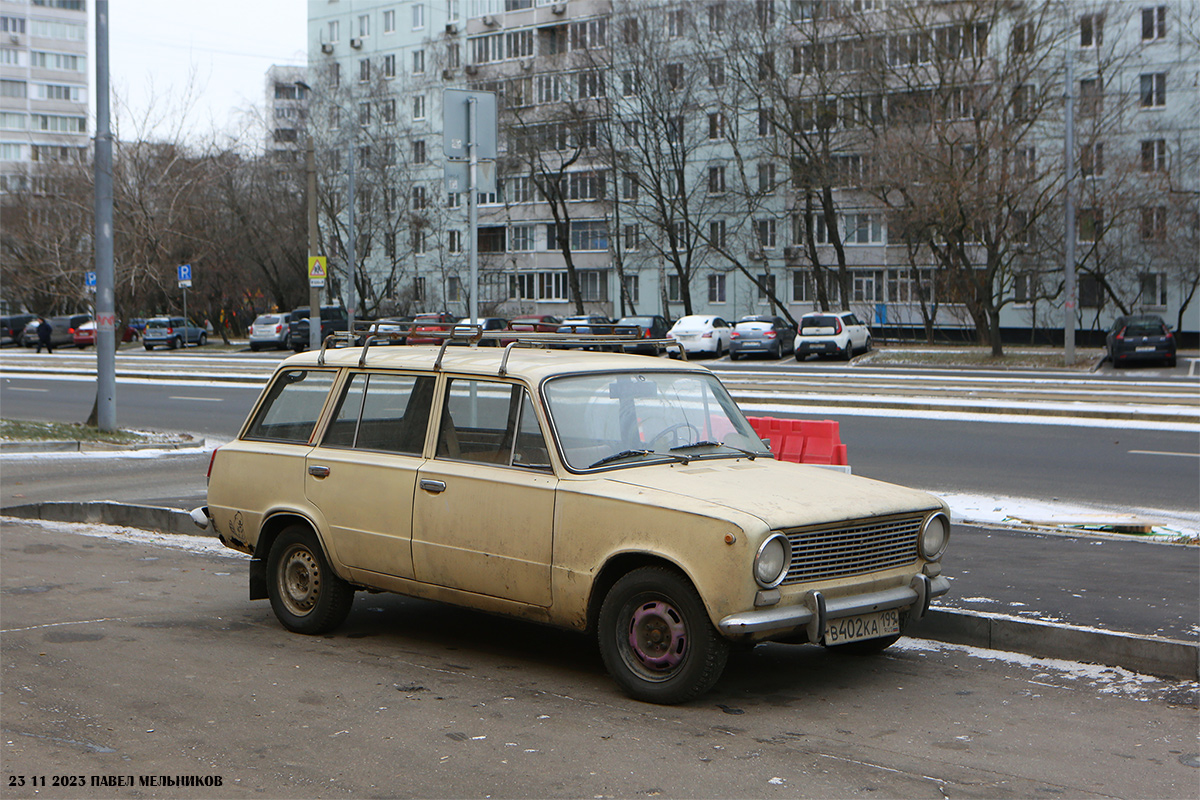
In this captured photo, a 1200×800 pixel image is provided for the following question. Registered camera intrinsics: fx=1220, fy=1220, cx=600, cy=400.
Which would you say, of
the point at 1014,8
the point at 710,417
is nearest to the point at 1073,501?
the point at 710,417

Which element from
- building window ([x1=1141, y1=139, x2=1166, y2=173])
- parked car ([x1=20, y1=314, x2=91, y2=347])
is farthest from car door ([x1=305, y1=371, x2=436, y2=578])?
parked car ([x1=20, y1=314, x2=91, y2=347])

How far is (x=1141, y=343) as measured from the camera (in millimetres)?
36656

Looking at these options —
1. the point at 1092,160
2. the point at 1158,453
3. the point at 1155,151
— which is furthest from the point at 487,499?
the point at 1155,151

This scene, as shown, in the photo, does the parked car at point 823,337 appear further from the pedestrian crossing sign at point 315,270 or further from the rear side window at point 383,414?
the rear side window at point 383,414

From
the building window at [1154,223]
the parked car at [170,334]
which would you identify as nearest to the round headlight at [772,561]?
the building window at [1154,223]

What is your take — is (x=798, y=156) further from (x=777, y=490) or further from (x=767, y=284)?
(x=777, y=490)

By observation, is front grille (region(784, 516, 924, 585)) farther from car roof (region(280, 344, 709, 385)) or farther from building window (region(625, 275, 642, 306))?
building window (region(625, 275, 642, 306))

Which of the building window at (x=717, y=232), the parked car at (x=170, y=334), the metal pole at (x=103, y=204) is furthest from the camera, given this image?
the building window at (x=717, y=232)

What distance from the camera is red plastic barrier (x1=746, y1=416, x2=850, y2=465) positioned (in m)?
10.4

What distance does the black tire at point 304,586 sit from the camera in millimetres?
6684

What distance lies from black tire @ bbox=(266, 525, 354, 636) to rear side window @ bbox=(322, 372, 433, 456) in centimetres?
60

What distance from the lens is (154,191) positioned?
62.7ft

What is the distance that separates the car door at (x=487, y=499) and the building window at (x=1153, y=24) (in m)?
55.4

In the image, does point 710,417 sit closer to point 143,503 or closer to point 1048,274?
point 143,503
